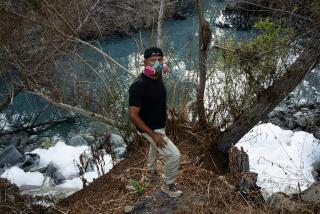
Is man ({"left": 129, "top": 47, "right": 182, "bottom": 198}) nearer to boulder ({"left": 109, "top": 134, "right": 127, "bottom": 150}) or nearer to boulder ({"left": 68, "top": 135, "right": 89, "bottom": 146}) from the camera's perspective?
boulder ({"left": 109, "top": 134, "right": 127, "bottom": 150})

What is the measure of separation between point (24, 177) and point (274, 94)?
21.6 ft

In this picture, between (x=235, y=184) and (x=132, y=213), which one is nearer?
(x=132, y=213)

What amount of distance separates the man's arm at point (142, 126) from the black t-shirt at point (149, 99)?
0.21ft

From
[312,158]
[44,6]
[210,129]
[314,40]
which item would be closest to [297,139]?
[312,158]

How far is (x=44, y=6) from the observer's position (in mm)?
9555

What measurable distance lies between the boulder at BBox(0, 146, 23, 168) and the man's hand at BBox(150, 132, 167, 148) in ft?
23.5

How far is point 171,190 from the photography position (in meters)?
5.34

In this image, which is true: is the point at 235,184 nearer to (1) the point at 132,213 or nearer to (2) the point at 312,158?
(1) the point at 132,213

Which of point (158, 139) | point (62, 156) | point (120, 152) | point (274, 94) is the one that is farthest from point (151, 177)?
point (62, 156)

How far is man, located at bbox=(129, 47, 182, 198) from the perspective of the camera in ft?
15.2

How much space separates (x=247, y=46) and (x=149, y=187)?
2432 mm

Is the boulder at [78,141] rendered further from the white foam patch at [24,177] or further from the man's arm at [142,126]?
the man's arm at [142,126]

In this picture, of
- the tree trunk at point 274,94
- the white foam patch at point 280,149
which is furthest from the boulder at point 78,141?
the tree trunk at point 274,94

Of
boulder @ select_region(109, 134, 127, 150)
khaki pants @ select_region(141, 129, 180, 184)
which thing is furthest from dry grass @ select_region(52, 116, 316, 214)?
boulder @ select_region(109, 134, 127, 150)
